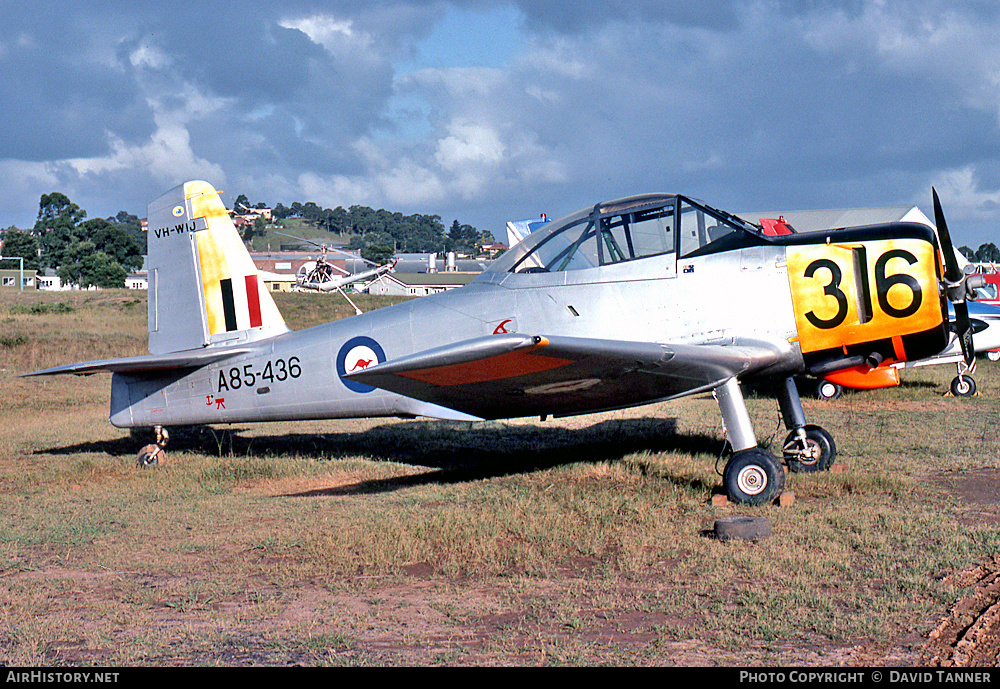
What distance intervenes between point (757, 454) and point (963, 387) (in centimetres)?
1053

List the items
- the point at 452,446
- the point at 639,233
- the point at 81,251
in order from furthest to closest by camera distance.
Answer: the point at 81,251 → the point at 452,446 → the point at 639,233

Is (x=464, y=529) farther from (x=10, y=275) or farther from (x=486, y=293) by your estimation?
(x=10, y=275)

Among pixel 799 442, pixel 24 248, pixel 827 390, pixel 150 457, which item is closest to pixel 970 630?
pixel 799 442

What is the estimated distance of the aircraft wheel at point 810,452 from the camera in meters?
8.34

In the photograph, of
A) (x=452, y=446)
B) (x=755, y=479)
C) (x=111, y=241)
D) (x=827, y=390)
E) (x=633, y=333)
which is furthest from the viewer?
(x=111, y=241)

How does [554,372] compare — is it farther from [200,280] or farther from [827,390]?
[827,390]

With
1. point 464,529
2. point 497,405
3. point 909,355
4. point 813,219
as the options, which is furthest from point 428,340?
point 813,219

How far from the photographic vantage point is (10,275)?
85625 mm

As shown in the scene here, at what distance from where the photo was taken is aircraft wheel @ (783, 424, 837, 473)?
8344mm

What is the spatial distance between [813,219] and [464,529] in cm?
5089

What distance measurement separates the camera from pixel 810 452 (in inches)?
335

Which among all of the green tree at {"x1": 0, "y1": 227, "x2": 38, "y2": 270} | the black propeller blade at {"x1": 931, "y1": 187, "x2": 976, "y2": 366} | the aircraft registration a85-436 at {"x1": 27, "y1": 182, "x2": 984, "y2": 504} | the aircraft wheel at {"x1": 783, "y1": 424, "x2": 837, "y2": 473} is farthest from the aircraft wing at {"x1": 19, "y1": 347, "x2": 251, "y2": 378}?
the green tree at {"x1": 0, "y1": 227, "x2": 38, "y2": 270}

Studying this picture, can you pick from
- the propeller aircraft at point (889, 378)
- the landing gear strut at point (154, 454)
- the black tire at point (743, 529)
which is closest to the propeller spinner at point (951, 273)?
the black tire at point (743, 529)

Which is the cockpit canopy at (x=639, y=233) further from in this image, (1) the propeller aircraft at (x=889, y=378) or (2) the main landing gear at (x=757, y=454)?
(1) the propeller aircraft at (x=889, y=378)
